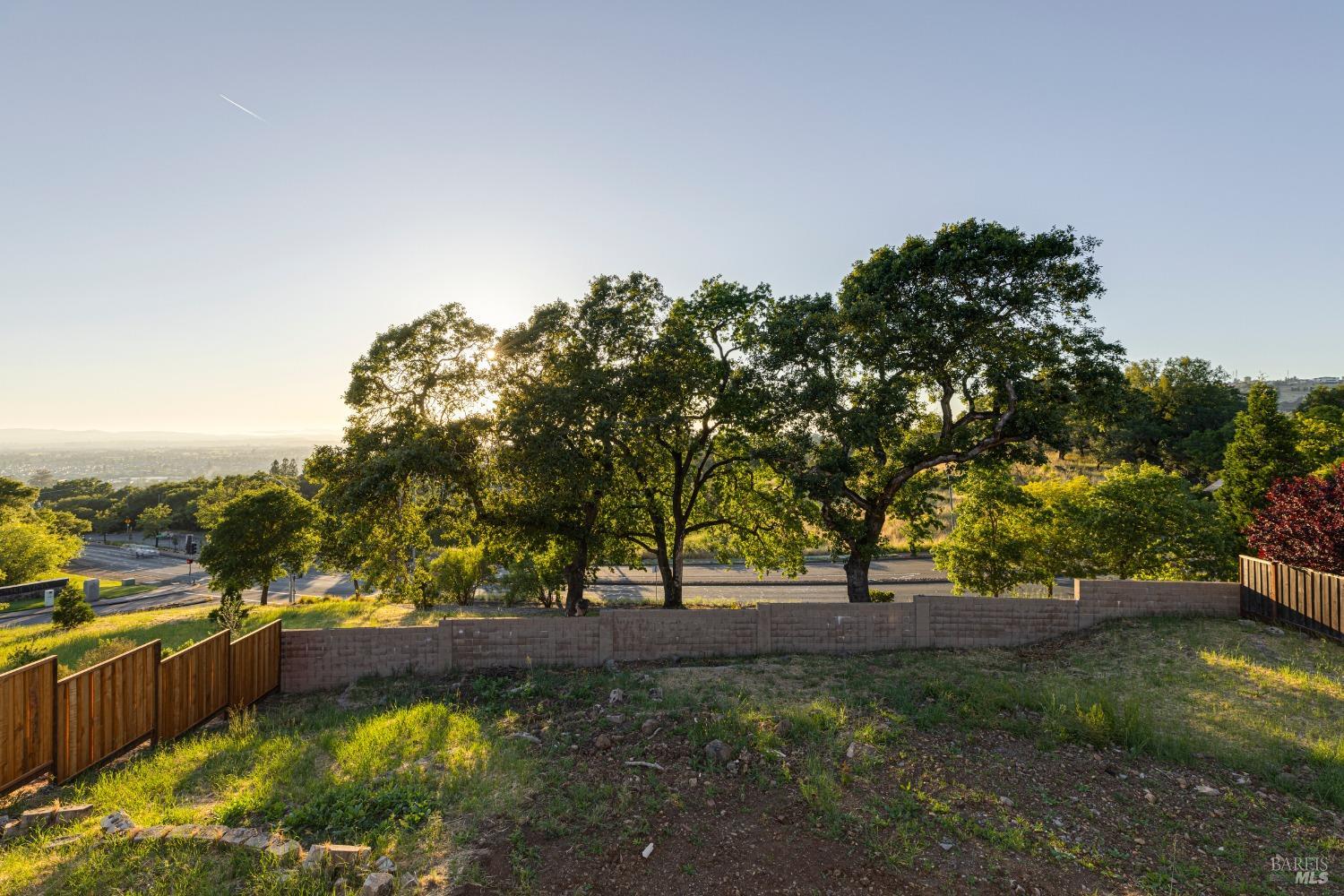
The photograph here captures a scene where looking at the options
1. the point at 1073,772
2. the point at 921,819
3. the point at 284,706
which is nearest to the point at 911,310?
the point at 1073,772

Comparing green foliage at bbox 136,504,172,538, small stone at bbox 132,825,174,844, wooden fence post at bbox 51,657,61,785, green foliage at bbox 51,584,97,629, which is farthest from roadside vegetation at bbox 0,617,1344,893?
green foliage at bbox 136,504,172,538

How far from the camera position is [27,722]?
786 cm

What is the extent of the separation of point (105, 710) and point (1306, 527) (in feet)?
80.0

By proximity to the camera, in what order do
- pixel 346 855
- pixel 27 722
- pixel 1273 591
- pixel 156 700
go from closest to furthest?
pixel 346 855 → pixel 27 722 → pixel 156 700 → pixel 1273 591

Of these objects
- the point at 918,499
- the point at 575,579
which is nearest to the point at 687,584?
the point at 575,579

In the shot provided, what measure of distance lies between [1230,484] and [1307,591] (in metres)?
25.1

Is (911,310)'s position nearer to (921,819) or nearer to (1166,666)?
(1166,666)

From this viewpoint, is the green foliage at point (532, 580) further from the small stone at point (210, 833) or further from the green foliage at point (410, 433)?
the small stone at point (210, 833)

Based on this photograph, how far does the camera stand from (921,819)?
6.68 meters

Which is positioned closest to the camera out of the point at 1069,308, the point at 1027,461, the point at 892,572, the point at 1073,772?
the point at 1073,772

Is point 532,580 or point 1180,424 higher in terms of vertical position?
point 1180,424

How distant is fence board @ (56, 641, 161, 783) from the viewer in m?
8.35

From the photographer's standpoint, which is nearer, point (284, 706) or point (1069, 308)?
point (284, 706)

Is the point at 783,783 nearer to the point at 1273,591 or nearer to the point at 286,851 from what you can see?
the point at 286,851
